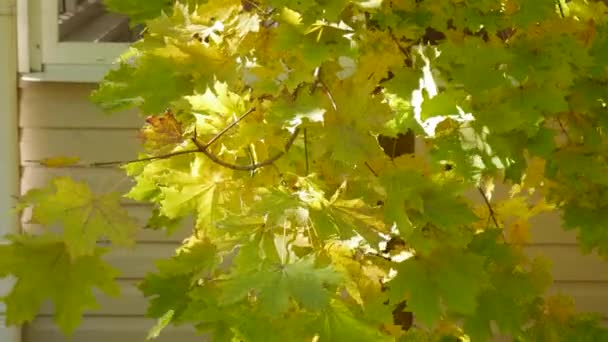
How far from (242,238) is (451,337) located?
2.90 feet

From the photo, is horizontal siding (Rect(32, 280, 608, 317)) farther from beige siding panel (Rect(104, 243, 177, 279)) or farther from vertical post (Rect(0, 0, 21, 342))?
vertical post (Rect(0, 0, 21, 342))

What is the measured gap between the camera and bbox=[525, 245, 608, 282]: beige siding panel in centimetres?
404

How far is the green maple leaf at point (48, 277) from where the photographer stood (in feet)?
4.75

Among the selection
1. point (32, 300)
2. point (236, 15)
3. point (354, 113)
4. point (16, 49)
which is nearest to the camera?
point (32, 300)

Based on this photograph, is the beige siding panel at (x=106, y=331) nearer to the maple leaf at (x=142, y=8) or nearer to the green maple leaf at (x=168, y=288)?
the green maple leaf at (x=168, y=288)

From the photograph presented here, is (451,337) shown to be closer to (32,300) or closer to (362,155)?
(362,155)

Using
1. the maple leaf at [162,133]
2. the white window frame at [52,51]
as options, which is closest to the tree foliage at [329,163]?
the maple leaf at [162,133]

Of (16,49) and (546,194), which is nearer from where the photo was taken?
(546,194)

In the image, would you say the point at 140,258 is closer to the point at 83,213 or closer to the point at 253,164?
the point at 253,164

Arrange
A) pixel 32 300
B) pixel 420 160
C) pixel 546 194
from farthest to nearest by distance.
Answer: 1. pixel 546 194
2. pixel 420 160
3. pixel 32 300

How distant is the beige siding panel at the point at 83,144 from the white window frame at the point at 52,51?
0.24m

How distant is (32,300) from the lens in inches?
56.9

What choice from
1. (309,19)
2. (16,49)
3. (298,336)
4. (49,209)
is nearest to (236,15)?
(309,19)

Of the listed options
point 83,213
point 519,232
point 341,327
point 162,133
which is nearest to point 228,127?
point 83,213
